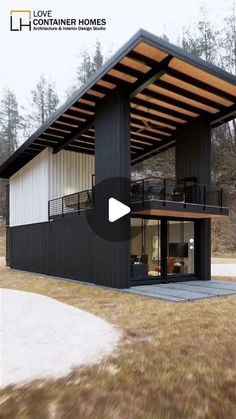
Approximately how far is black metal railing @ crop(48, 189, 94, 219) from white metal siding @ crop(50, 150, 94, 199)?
56 cm

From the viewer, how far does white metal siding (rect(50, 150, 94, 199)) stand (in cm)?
1455

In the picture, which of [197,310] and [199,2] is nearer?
[197,310]

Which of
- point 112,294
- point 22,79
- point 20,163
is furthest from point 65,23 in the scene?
point 22,79

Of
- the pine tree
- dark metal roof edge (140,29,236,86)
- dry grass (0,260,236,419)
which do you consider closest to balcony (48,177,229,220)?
dark metal roof edge (140,29,236,86)

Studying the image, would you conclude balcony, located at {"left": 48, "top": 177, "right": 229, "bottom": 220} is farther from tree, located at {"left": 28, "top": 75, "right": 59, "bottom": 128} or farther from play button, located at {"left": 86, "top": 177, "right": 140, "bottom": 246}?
tree, located at {"left": 28, "top": 75, "right": 59, "bottom": 128}

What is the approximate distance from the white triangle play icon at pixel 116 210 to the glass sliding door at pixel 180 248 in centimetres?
214

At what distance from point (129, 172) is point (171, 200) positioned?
6.63ft

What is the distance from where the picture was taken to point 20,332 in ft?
16.3

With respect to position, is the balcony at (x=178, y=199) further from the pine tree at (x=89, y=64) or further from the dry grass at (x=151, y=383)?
the pine tree at (x=89, y=64)

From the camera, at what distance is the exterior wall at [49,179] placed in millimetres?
14516

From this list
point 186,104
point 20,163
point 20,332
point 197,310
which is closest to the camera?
point 20,332

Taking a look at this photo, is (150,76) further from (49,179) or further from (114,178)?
(49,179)

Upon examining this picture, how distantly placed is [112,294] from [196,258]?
449 cm

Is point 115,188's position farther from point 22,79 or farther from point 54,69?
point 22,79
